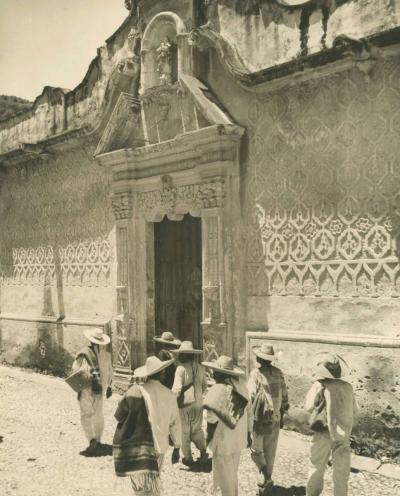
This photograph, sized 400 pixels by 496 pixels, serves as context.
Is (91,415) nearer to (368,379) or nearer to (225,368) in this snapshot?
(225,368)

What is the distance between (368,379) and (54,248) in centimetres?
664

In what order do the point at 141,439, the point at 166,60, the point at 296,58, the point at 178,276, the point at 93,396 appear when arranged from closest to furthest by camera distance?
1. the point at 141,439
2. the point at 93,396
3. the point at 296,58
4. the point at 166,60
5. the point at 178,276

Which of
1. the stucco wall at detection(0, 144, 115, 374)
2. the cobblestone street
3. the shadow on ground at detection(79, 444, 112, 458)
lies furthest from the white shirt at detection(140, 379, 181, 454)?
the stucco wall at detection(0, 144, 115, 374)

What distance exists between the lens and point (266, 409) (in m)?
4.82

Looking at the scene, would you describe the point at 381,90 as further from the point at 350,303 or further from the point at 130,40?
the point at 130,40

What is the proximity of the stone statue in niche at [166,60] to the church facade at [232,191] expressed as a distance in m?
0.04

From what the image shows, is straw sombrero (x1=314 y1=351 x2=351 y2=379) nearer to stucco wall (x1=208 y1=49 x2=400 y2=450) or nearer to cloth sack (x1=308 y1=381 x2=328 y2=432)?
cloth sack (x1=308 y1=381 x2=328 y2=432)

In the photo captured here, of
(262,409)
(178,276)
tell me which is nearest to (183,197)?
(178,276)

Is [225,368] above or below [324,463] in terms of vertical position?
above

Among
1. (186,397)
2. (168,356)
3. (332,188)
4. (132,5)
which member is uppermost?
(132,5)

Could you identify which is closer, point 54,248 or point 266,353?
point 266,353

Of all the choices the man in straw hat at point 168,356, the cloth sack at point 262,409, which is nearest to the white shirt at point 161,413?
the man in straw hat at point 168,356

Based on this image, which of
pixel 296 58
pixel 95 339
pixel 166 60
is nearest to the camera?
pixel 95 339

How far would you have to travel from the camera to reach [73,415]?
7586 millimetres
